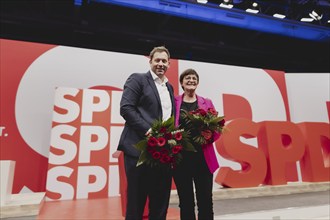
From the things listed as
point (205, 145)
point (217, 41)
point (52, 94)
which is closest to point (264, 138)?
point (205, 145)

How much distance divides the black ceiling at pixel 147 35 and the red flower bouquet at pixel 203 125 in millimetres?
5604

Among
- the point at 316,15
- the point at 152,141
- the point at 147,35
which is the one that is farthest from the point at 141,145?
the point at 316,15

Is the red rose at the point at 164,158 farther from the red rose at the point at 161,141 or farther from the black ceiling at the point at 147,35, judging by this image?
the black ceiling at the point at 147,35

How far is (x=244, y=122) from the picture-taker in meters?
3.98

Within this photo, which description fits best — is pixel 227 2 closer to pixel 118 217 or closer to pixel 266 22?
pixel 266 22

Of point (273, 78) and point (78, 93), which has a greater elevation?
point (273, 78)

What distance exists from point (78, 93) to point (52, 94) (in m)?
0.57

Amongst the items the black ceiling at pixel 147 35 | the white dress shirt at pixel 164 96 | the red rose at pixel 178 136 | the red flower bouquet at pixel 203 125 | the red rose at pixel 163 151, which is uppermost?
the black ceiling at pixel 147 35

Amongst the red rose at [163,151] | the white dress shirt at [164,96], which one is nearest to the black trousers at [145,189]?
the red rose at [163,151]

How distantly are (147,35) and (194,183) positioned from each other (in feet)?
20.7

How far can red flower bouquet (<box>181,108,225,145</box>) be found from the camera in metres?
1.49

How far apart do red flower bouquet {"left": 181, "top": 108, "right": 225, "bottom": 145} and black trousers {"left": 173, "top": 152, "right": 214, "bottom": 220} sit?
126 millimetres

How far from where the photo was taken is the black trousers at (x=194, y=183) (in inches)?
60.9

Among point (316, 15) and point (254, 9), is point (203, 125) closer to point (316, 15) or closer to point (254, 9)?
point (254, 9)
